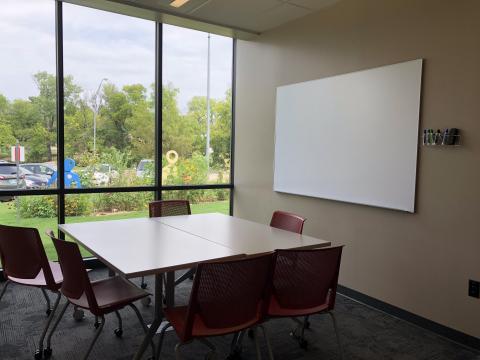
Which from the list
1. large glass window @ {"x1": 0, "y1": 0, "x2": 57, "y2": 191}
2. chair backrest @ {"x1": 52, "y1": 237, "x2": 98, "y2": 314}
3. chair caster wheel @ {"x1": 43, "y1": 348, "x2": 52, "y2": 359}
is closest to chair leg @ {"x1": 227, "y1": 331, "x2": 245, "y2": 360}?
chair backrest @ {"x1": 52, "y1": 237, "x2": 98, "y2": 314}

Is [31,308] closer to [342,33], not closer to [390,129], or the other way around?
[390,129]

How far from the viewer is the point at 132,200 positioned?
4.91 m

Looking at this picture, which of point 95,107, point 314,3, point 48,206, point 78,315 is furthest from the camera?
Answer: point 95,107

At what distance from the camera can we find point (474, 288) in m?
2.91

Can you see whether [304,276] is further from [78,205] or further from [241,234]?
[78,205]

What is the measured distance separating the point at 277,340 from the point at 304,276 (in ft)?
3.22

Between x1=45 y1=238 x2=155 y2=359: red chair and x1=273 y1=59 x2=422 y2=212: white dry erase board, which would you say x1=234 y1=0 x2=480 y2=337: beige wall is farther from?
x1=45 y1=238 x2=155 y2=359: red chair

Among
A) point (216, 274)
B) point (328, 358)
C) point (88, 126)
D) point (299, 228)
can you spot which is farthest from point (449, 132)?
point (88, 126)

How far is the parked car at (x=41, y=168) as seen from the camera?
14.1 feet

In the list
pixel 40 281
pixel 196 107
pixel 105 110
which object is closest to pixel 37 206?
pixel 105 110

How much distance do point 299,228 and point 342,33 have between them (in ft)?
6.82

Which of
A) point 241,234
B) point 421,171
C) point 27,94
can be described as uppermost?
point 27,94

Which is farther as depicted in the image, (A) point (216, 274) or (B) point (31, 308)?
(B) point (31, 308)

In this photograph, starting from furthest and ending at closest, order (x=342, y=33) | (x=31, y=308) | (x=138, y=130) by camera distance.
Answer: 1. (x=138, y=130)
2. (x=342, y=33)
3. (x=31, y=308)
